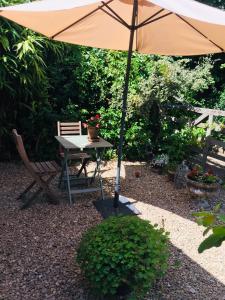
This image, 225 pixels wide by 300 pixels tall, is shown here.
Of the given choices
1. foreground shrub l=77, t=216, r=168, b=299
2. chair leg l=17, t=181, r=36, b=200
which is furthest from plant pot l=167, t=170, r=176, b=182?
foreground shrub l=77, t=216, r=168, b=299

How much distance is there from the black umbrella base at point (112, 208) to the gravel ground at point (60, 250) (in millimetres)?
97

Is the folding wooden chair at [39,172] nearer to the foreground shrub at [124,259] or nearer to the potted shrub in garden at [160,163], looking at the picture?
the foreground shrub at [124,259]

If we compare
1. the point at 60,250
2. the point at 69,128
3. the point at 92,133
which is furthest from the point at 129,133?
the point at 60,250

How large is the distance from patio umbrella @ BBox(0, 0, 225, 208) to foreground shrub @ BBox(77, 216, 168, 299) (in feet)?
5.02

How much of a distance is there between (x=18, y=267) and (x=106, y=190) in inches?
93.0

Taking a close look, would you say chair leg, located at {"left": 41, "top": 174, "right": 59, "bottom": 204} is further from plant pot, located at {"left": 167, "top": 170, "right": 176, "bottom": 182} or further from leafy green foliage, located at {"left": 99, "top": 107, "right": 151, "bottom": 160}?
leafy green foliage, located at {"left": 99, "top": 107, "right": 151, "bottom": 160}

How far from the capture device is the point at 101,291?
2.44 m

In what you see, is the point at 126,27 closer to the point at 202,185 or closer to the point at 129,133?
the point at 202,185

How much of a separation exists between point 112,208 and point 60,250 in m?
1.12

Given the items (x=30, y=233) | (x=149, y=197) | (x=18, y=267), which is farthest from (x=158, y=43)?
(x=18, y=267)

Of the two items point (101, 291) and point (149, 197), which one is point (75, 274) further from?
point (149, 197)

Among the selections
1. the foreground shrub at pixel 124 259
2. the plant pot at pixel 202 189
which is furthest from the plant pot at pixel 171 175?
the foreground shrub at pixel 124 259

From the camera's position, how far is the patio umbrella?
3.38 meters

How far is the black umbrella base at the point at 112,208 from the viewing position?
4176 mm
